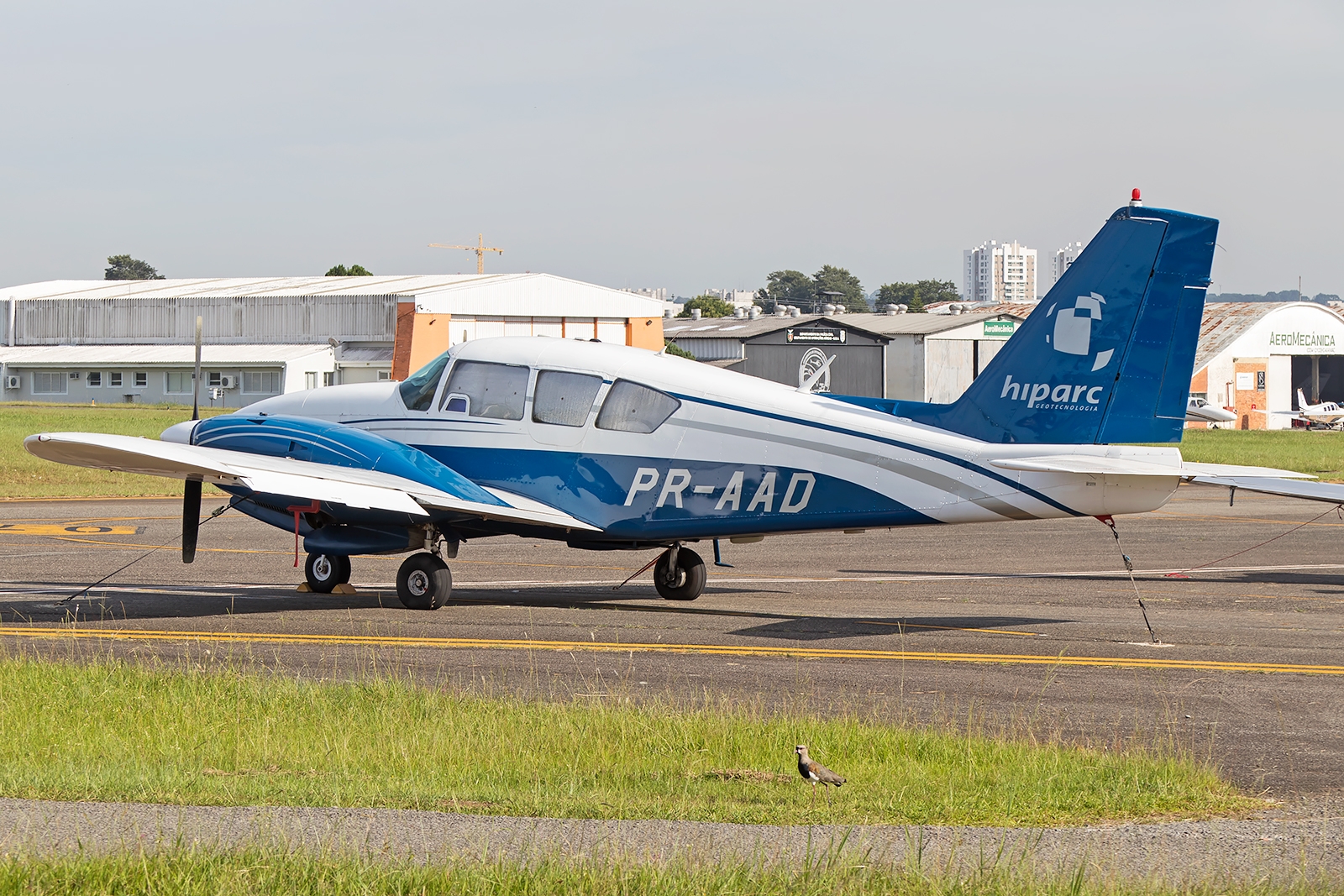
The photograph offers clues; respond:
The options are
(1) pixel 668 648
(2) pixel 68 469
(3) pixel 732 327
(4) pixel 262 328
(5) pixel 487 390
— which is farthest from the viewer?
(3) pixel 732 327

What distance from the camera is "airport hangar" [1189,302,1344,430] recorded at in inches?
3930

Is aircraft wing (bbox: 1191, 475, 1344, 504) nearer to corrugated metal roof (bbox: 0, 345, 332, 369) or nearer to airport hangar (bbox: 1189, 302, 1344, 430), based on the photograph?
airport hangar (bbox: 1189, 302, 1344, 430)

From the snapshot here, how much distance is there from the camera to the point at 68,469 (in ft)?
142

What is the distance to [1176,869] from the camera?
6.98m

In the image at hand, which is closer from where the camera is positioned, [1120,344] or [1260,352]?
[1120,344]

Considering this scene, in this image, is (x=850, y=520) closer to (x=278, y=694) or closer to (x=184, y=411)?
(x=278, y=694)

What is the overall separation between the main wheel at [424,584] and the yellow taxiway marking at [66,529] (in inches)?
457

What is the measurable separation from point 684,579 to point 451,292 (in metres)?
81.6

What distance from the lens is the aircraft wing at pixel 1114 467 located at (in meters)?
14.7

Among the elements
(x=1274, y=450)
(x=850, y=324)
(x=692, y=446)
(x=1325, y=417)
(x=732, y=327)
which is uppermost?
(x=732, y=327)

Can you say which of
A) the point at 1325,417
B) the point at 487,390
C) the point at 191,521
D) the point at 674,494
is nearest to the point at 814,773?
the point at 674,494

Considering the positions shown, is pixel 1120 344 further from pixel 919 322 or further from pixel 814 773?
pixel 919 322

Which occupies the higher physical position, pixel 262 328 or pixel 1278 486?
pixel 262 328

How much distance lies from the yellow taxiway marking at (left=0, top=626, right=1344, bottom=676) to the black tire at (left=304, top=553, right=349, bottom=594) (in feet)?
10.1
